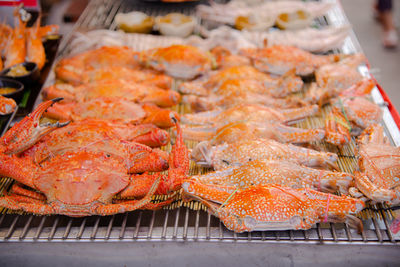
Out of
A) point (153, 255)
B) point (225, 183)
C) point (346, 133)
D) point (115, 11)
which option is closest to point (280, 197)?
point (225, 183)

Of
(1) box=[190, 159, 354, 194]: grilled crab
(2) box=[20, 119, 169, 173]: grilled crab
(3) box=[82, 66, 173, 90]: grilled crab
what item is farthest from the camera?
(3) box=[82, 66, 173, 90]: grilled crab

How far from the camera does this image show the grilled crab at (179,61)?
3.18 meters

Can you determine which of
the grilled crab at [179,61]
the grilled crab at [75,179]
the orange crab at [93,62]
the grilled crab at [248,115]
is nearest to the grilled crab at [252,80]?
the grilled crab at [179,61]

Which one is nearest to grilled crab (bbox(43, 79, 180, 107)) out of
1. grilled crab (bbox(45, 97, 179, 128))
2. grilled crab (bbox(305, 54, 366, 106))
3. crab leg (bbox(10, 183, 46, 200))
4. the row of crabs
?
grilled crab (bbox(45, 97, 179, 128))

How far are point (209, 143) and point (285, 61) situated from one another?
50.2 inches

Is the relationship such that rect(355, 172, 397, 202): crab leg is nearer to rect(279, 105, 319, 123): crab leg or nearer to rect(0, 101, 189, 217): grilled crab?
rect(279, 105, 319, 123): crab leg

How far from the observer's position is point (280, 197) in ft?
5.99

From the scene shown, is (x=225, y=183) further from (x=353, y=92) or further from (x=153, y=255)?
(x=353, y=92)

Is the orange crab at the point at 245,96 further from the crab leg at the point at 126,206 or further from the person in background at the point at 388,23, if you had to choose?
the person in background at the point at 388,23

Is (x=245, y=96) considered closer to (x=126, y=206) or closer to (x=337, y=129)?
(x=337, y=129)

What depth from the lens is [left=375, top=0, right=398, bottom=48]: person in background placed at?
6.01 m

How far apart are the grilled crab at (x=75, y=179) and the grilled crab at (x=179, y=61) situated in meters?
1.24

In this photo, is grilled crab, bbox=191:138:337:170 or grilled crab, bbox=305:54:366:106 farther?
grilled crab, bbox=305:54:366:106

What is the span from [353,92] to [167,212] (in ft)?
5.95
